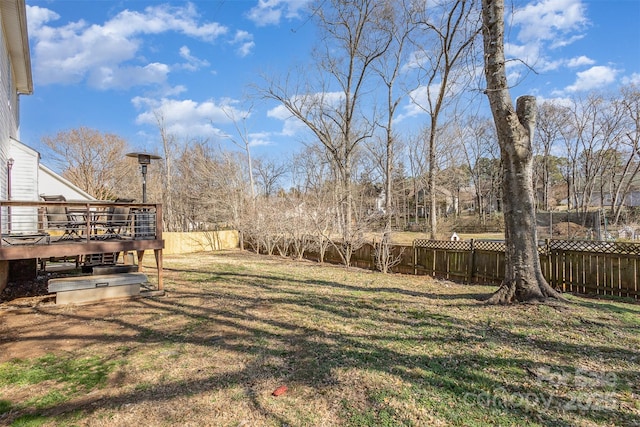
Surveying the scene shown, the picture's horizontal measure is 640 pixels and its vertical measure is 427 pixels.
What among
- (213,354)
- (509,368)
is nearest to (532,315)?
(509,368)

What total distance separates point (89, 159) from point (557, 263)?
3155 cm

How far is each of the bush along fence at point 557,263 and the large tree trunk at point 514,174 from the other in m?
2.76

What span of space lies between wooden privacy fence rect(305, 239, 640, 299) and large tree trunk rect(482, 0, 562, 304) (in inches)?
109

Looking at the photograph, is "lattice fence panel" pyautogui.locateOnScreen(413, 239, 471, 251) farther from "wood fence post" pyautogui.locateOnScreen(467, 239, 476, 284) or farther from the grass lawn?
the grass lawn

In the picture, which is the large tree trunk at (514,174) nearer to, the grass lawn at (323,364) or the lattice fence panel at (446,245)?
the grass lawn at (323,364)

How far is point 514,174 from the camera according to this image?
5195mm

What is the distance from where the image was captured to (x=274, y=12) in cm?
665

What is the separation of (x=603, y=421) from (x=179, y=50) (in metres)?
13.6

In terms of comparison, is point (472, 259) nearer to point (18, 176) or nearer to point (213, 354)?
point (213, 354)

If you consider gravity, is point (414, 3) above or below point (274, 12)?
above

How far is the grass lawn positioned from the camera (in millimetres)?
2471

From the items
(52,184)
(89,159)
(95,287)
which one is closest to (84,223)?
(95,287)

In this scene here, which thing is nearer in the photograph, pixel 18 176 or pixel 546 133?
pixel 18 176

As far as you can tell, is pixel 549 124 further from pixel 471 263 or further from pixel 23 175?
pixel 23 175
